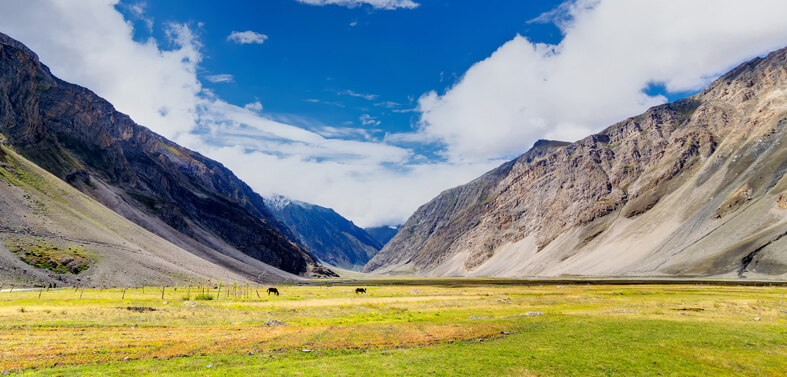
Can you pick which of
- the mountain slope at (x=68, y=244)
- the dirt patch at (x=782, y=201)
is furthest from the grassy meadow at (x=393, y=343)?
the dirt patch at (x=782, y=201)

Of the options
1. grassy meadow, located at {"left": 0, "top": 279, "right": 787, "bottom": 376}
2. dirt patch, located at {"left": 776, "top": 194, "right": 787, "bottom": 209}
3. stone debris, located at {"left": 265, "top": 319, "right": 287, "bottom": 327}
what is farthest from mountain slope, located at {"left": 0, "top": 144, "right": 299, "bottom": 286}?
dirt patch, located at {"left": 776, "top": 194, "right": 787, "bottom": 209}

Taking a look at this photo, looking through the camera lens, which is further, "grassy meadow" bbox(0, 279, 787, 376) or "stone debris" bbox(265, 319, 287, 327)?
"stone debris" bbox(265, 319, 287, 327)

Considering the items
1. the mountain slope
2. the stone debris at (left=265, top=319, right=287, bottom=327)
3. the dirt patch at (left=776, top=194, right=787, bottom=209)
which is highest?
the dirt patch at (left=776, top=194, right=787, bottom=209)

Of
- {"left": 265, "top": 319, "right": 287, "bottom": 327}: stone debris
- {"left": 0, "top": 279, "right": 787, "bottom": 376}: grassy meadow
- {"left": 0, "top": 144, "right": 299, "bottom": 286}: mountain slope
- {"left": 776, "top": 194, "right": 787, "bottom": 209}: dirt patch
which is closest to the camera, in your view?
{"left": 0, "top": 279, "right": 787, "bottom": 376}: grassy meadow

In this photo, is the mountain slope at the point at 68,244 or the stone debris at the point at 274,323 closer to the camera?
the stone debris at the point at 274,323

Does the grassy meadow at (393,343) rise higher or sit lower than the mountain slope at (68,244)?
lower

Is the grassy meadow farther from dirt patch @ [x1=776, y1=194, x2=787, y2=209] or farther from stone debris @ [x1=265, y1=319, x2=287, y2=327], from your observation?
dirt patch @ [x1=776, y1=194, x2=787, y2=209]

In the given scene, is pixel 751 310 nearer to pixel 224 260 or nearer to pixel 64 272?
pixel 64 272

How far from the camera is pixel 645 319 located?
34375 millimetres

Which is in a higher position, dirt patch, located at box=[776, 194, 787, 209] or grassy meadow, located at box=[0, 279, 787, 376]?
dirt patch, located at box=[776, 194, 787, 209]

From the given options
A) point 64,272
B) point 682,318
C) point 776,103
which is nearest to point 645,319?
point 682,318

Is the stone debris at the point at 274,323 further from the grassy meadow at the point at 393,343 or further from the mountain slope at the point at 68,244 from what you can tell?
the mountain slope at the point at 68,244

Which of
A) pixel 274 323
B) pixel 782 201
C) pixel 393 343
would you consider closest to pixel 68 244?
pixel 274 323

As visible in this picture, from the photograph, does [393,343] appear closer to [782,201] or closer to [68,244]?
[68,244]
